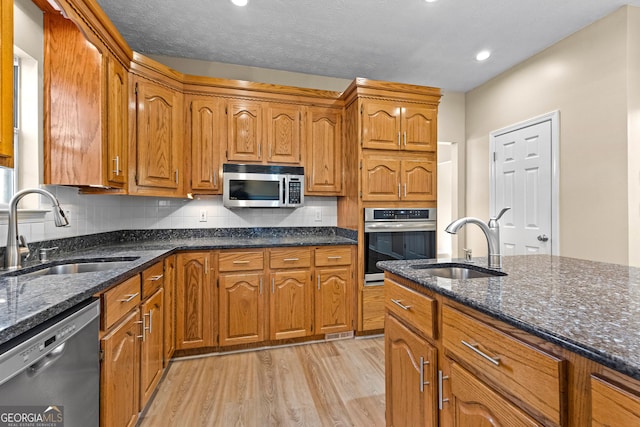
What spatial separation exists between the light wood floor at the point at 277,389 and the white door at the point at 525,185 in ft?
6.44

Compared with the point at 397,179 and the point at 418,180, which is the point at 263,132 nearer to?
the point at 397,179

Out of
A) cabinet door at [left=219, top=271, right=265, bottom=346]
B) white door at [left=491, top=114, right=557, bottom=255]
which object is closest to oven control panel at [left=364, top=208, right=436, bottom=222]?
white door at [left=491, top=114, right=557, bottom=255]

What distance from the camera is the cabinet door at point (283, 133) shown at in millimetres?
2936

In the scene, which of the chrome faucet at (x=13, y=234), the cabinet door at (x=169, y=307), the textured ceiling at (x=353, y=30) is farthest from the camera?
the textured ceiling at (x=353, y=30)

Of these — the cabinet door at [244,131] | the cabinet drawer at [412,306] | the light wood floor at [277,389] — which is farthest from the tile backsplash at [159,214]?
the cabinet drawer at [412,306]

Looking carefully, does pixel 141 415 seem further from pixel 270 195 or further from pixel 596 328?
pixel 596 328

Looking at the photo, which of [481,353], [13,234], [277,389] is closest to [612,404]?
[481,353]

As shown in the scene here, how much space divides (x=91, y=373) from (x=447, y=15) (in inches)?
126

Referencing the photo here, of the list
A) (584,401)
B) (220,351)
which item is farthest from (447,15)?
(220,351)

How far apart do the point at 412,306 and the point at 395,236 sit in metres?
1.73

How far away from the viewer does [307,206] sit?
3.35 meters

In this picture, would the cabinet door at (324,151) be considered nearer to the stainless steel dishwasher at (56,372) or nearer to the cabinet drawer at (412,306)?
the cabinet drawer at (412,306)

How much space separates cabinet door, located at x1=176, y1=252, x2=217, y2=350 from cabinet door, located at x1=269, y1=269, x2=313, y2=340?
1.69 ft

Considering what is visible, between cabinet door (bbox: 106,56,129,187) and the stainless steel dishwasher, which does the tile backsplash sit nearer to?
cabinet door (bbox: 106,56,129,187)
